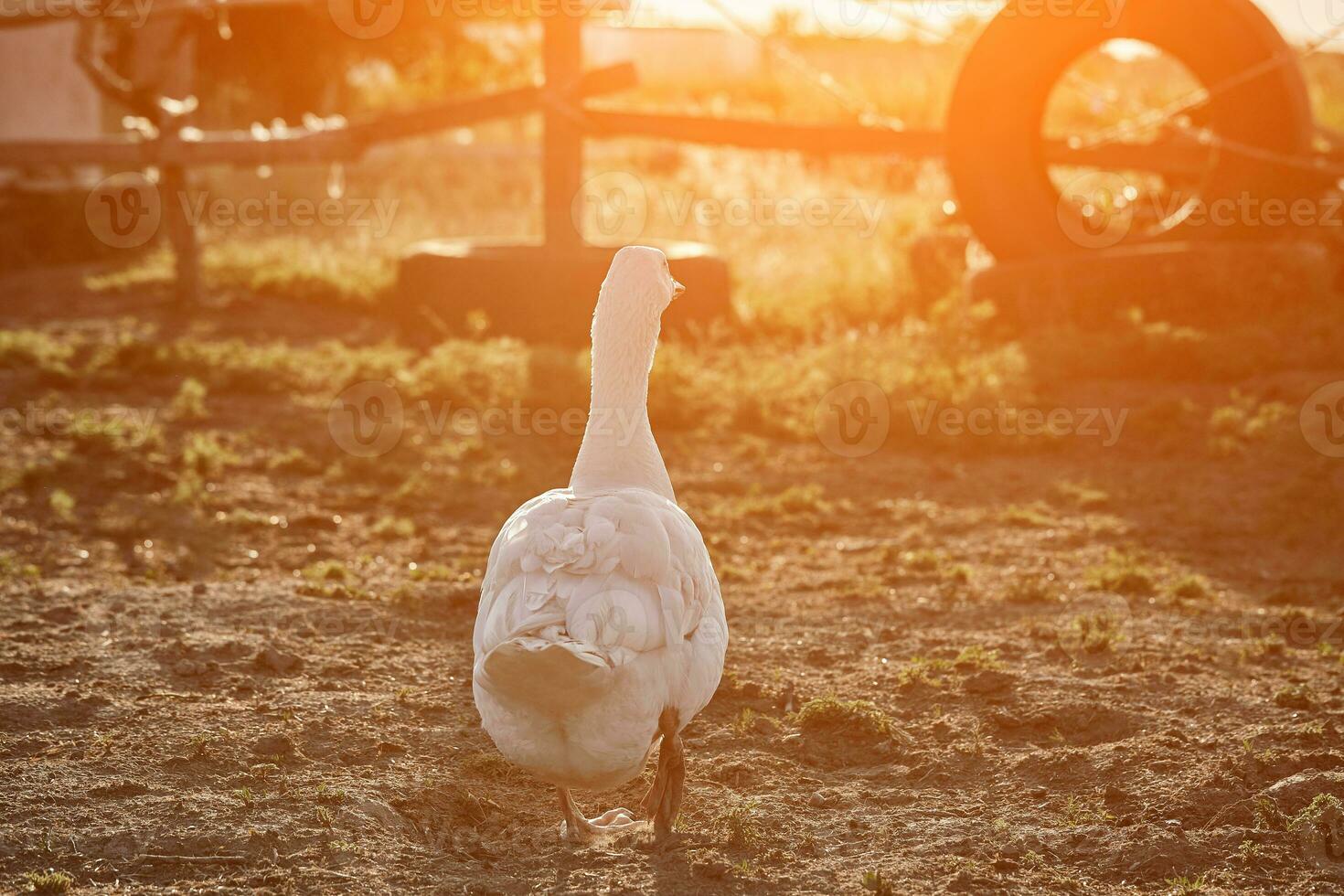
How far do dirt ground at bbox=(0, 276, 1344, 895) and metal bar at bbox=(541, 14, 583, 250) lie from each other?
3403mm

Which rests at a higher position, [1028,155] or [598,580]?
Answer: [1028,155]

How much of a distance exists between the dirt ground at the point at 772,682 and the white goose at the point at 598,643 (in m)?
0.31

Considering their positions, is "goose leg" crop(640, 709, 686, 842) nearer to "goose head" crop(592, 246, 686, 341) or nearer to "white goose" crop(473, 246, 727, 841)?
"white goose" crop(473, 246, 727, 841)

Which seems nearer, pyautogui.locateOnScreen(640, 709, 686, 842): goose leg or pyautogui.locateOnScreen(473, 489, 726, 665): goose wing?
pyautogui.locateOnScreen(473, 489, 726, 665): goose wing

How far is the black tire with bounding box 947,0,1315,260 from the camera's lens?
1033 cm

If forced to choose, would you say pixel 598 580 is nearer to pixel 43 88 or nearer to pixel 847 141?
pixel 847 141

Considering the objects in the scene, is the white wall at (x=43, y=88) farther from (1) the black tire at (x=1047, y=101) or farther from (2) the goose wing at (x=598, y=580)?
(2) the goose wing at (x=598, y=580)

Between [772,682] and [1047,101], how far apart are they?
7.09 meters

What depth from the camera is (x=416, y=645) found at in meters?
5.23

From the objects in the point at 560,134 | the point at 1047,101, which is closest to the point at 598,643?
the point at 560,134

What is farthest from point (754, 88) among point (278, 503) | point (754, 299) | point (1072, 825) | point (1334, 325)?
point (1072, 825)

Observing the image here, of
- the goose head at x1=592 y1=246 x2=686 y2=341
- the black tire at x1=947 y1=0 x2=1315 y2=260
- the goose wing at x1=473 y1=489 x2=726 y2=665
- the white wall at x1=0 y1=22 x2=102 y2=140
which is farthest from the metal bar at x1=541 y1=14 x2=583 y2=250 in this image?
the white wall at x1=0 y1=22 x2=102 y2=140

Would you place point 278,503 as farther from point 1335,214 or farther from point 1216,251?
point 1335,214

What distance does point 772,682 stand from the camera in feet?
16.2
